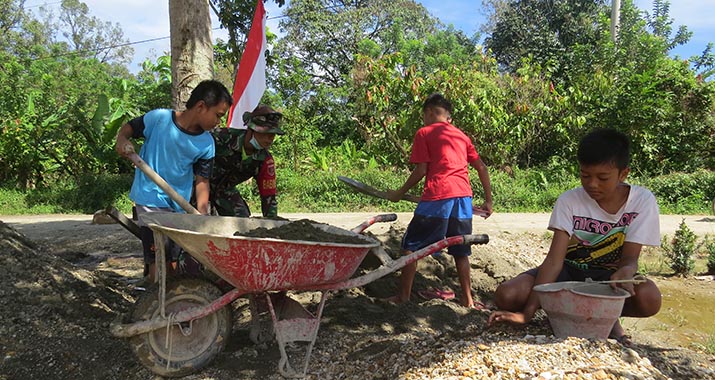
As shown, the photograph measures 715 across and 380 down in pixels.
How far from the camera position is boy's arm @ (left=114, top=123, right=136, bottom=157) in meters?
2.84

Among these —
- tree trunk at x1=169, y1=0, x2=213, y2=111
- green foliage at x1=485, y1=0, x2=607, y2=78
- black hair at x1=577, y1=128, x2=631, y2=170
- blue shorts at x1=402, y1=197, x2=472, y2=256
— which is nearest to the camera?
black hair at x1=577, y1=128, x2=631, y2=170

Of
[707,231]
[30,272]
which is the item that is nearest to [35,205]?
[30,272]

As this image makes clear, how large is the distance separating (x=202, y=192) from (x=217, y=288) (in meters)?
0.78

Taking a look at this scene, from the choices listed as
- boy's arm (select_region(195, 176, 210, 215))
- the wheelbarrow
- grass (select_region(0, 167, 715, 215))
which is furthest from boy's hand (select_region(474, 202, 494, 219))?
grass (select_region(0, 167, 715, 215))

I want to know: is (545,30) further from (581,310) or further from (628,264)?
(581,310)

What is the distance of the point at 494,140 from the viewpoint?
1150cm

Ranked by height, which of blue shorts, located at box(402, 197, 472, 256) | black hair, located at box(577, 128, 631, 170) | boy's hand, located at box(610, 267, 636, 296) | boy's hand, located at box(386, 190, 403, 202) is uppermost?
black hair, located at box(577, 128, 631, 170)

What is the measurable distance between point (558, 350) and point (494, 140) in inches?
379

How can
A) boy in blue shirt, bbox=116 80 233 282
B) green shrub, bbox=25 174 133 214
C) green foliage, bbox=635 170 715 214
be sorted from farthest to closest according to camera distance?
green shrub, bbox=25 174 133 214
green foliage, bbox=635 170 715 214
boy in blue shirt, bbox=116 80 233 282

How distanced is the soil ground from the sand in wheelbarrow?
2.11 ft

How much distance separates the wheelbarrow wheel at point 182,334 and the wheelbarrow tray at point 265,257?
230mm

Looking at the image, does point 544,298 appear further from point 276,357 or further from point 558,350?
point 276,357

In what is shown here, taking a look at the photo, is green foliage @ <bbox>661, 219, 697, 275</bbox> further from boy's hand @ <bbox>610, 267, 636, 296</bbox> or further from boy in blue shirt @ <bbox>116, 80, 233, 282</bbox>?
boy in blue shirt @ <bbox>116, 80, 233, 282</bbox>

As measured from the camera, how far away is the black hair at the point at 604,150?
8.28ft
